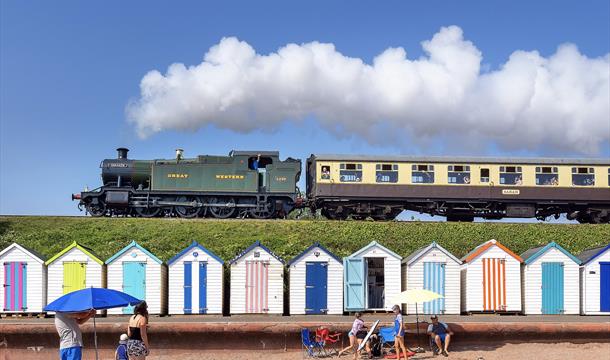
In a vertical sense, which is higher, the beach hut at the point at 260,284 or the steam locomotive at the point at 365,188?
the steam locomotive at the point at 365,188

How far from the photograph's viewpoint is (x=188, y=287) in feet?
72.5

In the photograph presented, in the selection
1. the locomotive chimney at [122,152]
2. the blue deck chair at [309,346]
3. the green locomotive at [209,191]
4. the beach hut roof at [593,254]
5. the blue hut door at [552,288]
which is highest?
the locomotive chimney at [122,152]

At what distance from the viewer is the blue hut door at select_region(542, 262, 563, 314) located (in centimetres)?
2264

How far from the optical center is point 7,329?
1827 centimetres

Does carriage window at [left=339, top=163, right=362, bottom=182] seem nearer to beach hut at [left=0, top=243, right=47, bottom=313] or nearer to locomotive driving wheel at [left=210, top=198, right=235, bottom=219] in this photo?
locomotive driving wheel at [left=210, top=198, right=235, bottom=219]

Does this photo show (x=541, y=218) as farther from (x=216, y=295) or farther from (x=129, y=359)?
(x=129, y=359)

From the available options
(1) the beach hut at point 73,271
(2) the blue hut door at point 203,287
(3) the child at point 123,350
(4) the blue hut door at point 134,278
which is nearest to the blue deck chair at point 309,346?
(2) the blue hut door at point 203,287

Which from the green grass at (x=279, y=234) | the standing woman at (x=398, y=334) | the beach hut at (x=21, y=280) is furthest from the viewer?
the green grass at (x=279, y=234)

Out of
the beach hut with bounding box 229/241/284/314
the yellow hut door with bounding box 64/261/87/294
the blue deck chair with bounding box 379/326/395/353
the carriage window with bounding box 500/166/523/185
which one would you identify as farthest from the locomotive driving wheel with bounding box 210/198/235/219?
the blue deck chair with bounding box 379/326/395/353

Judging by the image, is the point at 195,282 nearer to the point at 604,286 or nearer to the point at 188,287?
the point at 188,287

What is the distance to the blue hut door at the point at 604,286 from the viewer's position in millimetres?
22609

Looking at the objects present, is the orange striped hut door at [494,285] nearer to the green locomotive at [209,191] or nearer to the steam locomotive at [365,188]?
the steam locomotive at [365,188]

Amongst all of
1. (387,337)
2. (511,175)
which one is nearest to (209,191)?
(511,175)

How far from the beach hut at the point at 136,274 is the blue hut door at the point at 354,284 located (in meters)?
6.47
